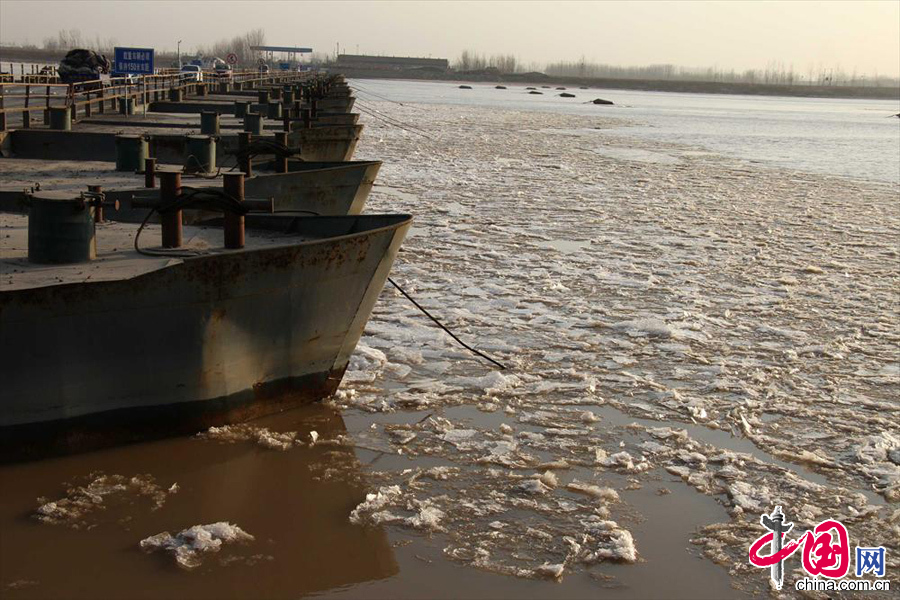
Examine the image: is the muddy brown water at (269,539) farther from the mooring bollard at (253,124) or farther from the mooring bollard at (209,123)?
the mooring bollard at (253,124)

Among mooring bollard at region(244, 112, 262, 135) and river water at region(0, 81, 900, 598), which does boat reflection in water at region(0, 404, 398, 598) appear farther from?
mooring bollard at region(244, 112, 262, 135)

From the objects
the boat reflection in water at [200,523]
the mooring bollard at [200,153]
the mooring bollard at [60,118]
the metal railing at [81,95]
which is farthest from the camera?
the metal railing at [81,95]

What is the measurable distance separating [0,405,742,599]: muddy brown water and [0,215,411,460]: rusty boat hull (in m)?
0.22

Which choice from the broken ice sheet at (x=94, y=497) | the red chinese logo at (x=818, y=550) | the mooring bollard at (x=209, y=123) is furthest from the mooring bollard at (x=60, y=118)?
the red chinese logo at (x=818, y=550)

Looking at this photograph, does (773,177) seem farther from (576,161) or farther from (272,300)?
(272,300)

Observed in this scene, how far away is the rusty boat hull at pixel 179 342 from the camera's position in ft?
19.6

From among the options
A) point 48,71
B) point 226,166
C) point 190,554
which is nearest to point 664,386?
point 190,554

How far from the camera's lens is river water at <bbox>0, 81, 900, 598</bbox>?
16.6 feet

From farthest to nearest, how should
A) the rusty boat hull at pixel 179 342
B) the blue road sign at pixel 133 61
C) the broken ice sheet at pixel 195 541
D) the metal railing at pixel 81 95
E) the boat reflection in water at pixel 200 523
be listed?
the blue road sign at pixel 133 61 < the metal railing at pixel 81 95 < the rusty boat hull at pixel 179 342 < the broken ice sheet at pixel 195 541 < the boat reflection in water at pixel 200 523

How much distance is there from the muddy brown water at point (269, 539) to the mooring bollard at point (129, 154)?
20.1 ft

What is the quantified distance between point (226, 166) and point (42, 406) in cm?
785

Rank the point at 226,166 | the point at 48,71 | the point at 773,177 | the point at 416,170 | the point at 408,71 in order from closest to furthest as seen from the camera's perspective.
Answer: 1. the point at 226,166
2. the point at 416,170
3. the point at 773,177
4. the point at 48,71
5. the point at 408,71

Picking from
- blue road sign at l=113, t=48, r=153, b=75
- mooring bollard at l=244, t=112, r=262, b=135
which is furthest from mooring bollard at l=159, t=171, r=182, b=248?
blue road sign at l=113, t=48, r=153, b=75

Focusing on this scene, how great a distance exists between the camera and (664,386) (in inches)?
319
